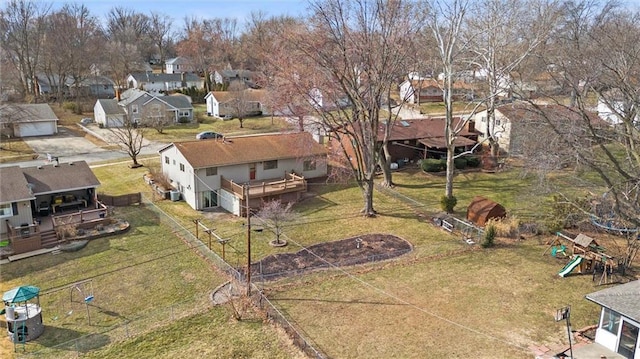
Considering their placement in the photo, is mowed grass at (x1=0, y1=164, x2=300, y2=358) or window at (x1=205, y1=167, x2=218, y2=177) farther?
window at (x1=205, y1=167, x2=218, y2=177)

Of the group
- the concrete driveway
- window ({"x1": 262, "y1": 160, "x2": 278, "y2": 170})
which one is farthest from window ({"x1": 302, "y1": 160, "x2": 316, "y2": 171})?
the concrete driveway

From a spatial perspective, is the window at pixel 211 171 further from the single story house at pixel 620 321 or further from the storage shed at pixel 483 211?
the single story house at pixel 620 321

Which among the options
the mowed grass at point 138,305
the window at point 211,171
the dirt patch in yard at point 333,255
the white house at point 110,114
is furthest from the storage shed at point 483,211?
the white house at point 110,114

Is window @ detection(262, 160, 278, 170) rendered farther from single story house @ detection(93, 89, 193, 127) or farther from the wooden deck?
single story house @ detection(93, 89, 193, 127)

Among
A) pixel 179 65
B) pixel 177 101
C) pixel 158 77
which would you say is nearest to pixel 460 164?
pixel 177 101

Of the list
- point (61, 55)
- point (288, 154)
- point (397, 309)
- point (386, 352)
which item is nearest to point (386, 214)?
point (288, 154)

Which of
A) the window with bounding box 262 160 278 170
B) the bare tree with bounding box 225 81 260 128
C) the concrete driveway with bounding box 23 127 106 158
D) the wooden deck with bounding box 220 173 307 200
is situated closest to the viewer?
the wooden deck with bounding box 220 173 307 200

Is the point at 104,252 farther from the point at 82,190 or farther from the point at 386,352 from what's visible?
the point at 386,352
